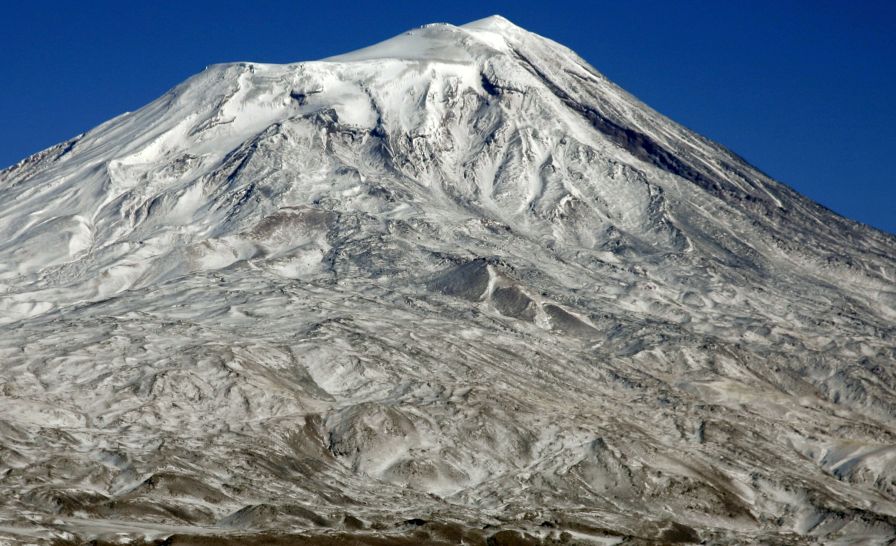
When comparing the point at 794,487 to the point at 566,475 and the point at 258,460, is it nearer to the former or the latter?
the point at 566,475

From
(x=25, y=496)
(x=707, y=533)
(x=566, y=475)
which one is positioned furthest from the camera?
(x=566, y=475)

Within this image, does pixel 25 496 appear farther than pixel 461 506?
No

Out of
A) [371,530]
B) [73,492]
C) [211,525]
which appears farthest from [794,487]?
[73,492]

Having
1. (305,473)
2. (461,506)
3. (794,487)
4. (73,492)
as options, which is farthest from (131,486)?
(794,487)

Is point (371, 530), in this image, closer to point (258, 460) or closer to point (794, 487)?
point (258, 460)

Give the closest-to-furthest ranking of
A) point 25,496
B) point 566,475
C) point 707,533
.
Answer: point 25,496 < point 707,533 < point 566,475

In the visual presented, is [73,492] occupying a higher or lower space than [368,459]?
lower

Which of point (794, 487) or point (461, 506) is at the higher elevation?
point (794, 487)

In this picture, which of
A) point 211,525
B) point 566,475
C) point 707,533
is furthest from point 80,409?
point 707,533

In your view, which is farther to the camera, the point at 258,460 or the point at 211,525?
the point at 258,460

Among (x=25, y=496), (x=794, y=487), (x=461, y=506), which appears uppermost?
(x=794, y=487)
